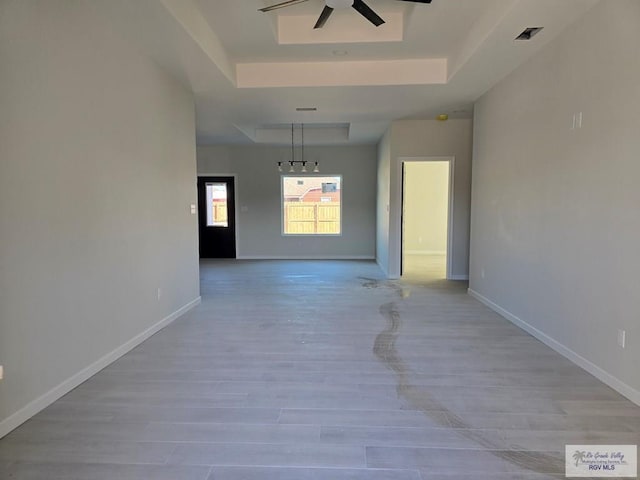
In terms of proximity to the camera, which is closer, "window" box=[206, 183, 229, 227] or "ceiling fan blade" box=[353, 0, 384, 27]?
"ceiling fan blade" box=[353, 0, 384, 27]

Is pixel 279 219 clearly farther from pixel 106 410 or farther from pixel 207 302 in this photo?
pixel 106 410

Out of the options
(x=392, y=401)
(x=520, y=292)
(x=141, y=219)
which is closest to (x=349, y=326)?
(x=392, y=401)

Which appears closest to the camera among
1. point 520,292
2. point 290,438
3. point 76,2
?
point 290,438

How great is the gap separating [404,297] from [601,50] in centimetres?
342

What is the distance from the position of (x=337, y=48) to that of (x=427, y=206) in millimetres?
6292

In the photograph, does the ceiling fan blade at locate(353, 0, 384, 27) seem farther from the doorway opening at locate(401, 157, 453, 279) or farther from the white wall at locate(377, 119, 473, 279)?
the doorway opening at locate(401, 157, 453, 279)

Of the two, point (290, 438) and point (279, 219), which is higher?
point (279, 219)

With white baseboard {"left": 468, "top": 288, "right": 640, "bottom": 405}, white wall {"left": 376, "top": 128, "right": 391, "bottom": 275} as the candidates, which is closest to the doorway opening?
white wall {"left": 376, "top": 128, "right": 391, "bottom": 275}

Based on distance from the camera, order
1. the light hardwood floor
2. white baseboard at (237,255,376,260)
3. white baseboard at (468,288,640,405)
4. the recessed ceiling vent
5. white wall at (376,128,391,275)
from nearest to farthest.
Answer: the light hardwood floor < white baseboard at (468,288,640,405) < the recessed ceiling vent < white wall at (376,128,391,275) < white baseboard at (237,255,376,260)

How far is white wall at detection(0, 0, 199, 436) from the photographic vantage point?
6.81 ft

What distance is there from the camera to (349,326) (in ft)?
12.9

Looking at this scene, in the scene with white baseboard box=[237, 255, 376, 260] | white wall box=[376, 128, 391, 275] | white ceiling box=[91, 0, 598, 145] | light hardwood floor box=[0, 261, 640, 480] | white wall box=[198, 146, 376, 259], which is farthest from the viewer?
white baseboard box=[237, 255, 376, 260]

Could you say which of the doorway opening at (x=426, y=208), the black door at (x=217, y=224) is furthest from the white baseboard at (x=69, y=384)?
the doorway opening at (x=426, y=208)

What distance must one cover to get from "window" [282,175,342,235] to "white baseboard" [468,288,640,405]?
17.3ft
